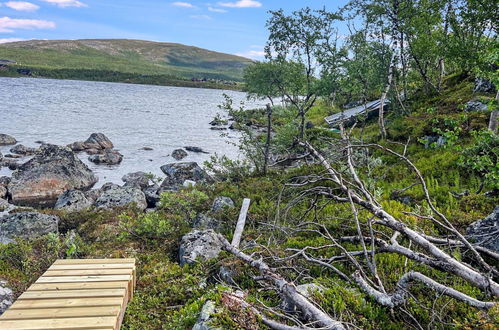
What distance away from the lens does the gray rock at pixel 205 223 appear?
10.7m

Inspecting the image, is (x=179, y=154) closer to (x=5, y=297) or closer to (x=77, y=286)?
(x=5, y=297)

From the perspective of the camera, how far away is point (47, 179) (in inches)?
816

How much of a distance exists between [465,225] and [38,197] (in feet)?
68.6

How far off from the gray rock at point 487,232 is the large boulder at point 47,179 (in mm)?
19403

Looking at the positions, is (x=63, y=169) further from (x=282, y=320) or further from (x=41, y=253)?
(x=282, y=320)

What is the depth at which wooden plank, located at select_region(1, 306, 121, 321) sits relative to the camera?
182 inches

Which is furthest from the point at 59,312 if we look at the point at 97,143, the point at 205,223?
the point at 97,143

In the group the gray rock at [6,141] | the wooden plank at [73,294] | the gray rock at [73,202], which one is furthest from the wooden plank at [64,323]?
the gray rock at [6,141]

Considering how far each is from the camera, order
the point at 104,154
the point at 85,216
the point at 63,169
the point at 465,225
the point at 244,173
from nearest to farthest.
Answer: the point at 465,225, the point at 85,216, the point at 244,173, the point at 63,169, the point at 104,154

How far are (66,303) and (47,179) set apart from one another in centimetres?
1837

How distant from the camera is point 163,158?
3095 centimetres

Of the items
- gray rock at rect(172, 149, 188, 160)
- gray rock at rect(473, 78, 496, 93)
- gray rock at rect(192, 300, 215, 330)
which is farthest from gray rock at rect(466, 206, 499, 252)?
gray rock at rect(172, 149, 188, 160)

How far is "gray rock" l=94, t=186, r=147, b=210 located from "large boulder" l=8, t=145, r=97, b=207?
16.8ft

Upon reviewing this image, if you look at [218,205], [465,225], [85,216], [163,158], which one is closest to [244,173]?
[218,205]
